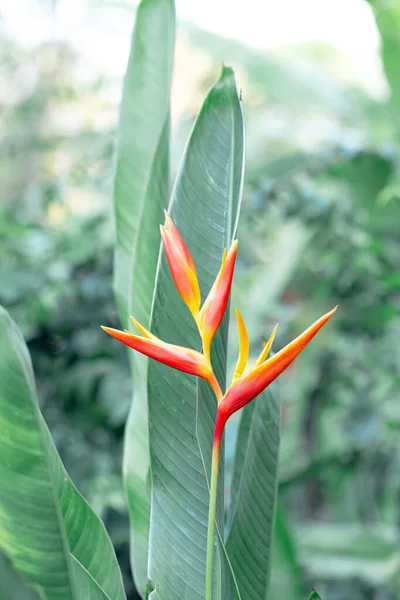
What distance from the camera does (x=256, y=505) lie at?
1.11 feet

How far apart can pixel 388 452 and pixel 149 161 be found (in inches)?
46.2

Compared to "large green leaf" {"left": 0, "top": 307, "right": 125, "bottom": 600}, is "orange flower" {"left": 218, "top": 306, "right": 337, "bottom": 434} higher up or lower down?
higher up

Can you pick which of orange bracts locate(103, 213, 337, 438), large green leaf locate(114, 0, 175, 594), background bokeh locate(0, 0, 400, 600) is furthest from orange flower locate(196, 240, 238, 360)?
background bokeh locate(0, 0, 400, 600)

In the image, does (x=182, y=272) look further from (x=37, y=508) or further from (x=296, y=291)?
(x=296, y=291)

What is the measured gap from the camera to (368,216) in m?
1.16

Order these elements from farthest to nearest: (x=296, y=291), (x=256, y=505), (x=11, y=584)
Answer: (x=296, y=291) → (x=256, y=505) → (x=11, y=584)

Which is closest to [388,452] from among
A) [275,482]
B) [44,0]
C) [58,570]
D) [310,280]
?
[310,280]

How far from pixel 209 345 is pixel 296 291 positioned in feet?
4.43

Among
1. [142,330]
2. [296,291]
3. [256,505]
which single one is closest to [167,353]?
[142,330]

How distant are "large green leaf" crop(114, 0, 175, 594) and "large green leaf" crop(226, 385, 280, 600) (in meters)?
0.06

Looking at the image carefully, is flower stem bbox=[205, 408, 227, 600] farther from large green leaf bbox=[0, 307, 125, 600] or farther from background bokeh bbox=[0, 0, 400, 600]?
background bokeh bbox=[0, 0, 400, 600]

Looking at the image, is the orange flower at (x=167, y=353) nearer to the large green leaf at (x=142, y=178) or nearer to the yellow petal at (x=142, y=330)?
the yellow petal at (x=142, y=330)

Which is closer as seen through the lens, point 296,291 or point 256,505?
point 256,505

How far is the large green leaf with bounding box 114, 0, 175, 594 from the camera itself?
347 millimetres
